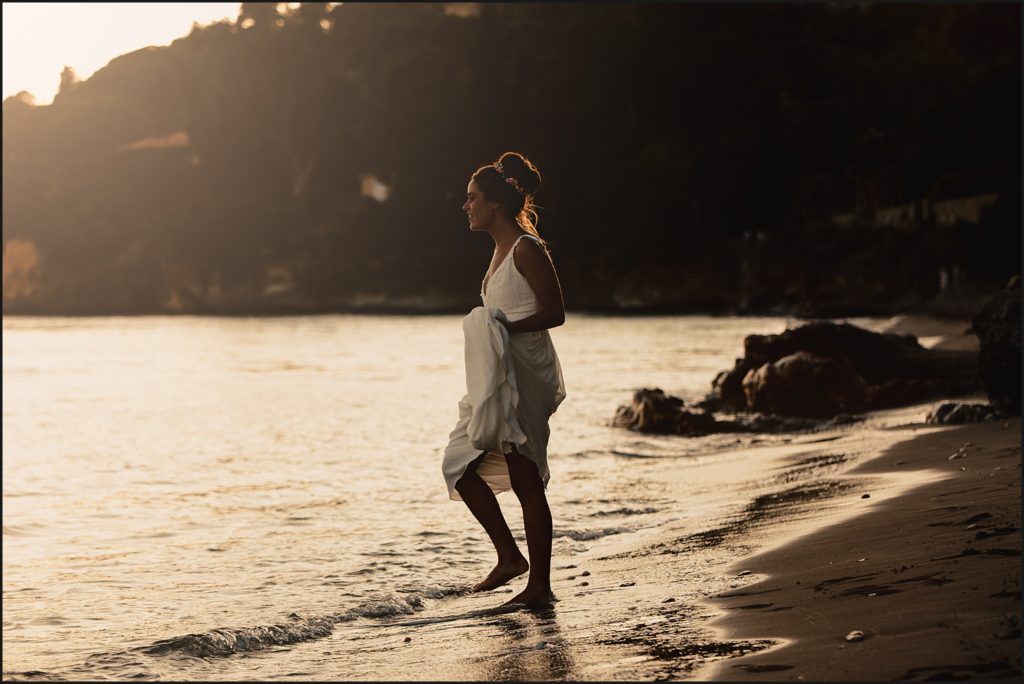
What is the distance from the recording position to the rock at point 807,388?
1495cm

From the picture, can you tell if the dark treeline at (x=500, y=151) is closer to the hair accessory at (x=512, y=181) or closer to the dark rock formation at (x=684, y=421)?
the dark rock formation at (x=684, y=421)

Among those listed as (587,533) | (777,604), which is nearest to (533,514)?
(777,604)

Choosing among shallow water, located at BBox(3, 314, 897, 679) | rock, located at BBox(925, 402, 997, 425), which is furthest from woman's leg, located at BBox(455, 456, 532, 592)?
rock, located at BBox(925, 402, 997, 425)

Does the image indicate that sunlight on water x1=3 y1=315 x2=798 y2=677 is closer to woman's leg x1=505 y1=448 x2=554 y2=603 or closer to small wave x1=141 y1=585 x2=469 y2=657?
small wave x1=141 y1=585 x2=469 y2=657

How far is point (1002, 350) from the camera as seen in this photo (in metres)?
10.3

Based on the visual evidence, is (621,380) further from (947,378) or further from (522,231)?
(522,231)

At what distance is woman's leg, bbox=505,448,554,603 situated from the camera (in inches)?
214

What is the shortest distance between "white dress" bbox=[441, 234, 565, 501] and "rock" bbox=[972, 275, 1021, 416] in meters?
6.13

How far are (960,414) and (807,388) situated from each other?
4.18 m

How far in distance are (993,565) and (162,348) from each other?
4467cm

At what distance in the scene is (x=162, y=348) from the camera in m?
46.4

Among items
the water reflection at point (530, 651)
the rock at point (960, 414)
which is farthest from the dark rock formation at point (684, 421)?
the water reflection at point (530, 651)

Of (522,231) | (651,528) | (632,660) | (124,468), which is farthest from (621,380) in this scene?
(632,660)

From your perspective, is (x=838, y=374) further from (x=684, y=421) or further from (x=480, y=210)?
(x=480, y=210)
